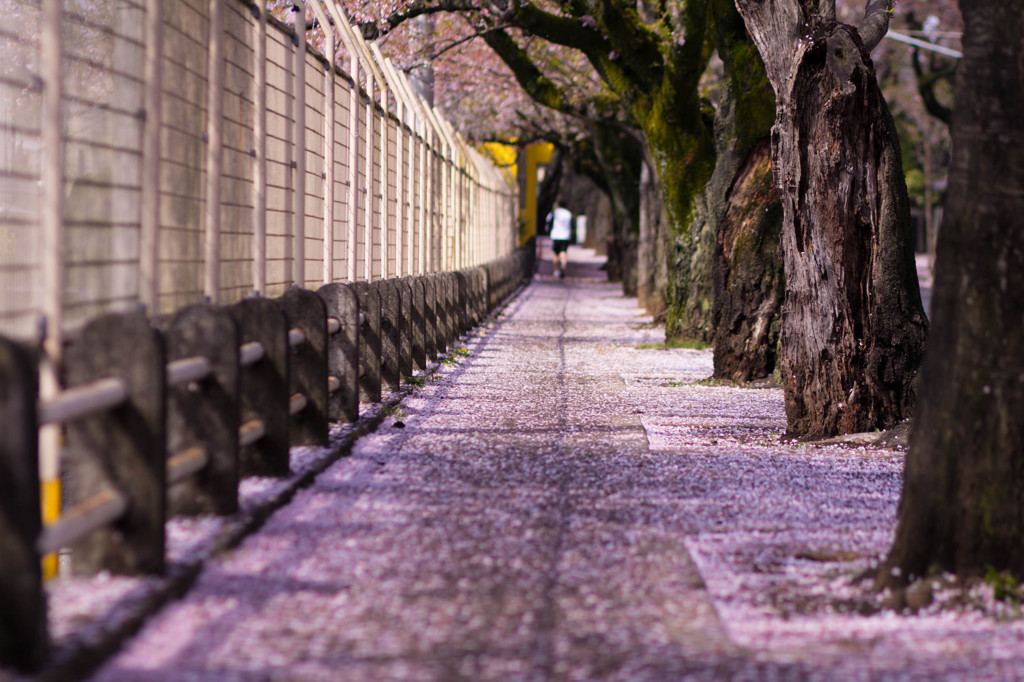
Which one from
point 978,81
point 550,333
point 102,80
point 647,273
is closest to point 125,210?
point 102,80

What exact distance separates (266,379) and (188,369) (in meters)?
1.23

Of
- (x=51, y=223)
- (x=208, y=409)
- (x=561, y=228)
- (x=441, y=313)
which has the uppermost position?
(x=561, y=228)

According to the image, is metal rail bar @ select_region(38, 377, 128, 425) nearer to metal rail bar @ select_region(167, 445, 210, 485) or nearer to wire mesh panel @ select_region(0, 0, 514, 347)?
wire mesh panel @ select_region(0, 0, 514, 347)

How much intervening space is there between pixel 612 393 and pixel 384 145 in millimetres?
3128

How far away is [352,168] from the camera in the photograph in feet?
32.8

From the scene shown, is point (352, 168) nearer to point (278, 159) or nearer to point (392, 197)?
point (278, 159)

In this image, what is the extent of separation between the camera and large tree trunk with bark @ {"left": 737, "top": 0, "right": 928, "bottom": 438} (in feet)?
26.5

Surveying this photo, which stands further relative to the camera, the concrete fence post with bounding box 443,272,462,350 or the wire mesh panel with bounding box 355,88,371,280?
the concrete fence post with bounding box 443,272,462,350

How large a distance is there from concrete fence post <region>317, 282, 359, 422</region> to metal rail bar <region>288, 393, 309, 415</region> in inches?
41.0

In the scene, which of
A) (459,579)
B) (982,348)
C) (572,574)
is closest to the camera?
(982,348)

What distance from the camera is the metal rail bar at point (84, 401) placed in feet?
11.4

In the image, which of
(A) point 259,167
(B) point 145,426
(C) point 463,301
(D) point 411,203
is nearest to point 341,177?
(A) point 259,167

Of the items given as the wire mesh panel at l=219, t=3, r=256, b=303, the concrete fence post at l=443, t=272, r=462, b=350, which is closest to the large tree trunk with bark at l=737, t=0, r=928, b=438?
the wire mesh panel at l=219, t=3, r=256, b=303

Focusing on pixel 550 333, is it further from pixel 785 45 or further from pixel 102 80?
pixel 102 80
